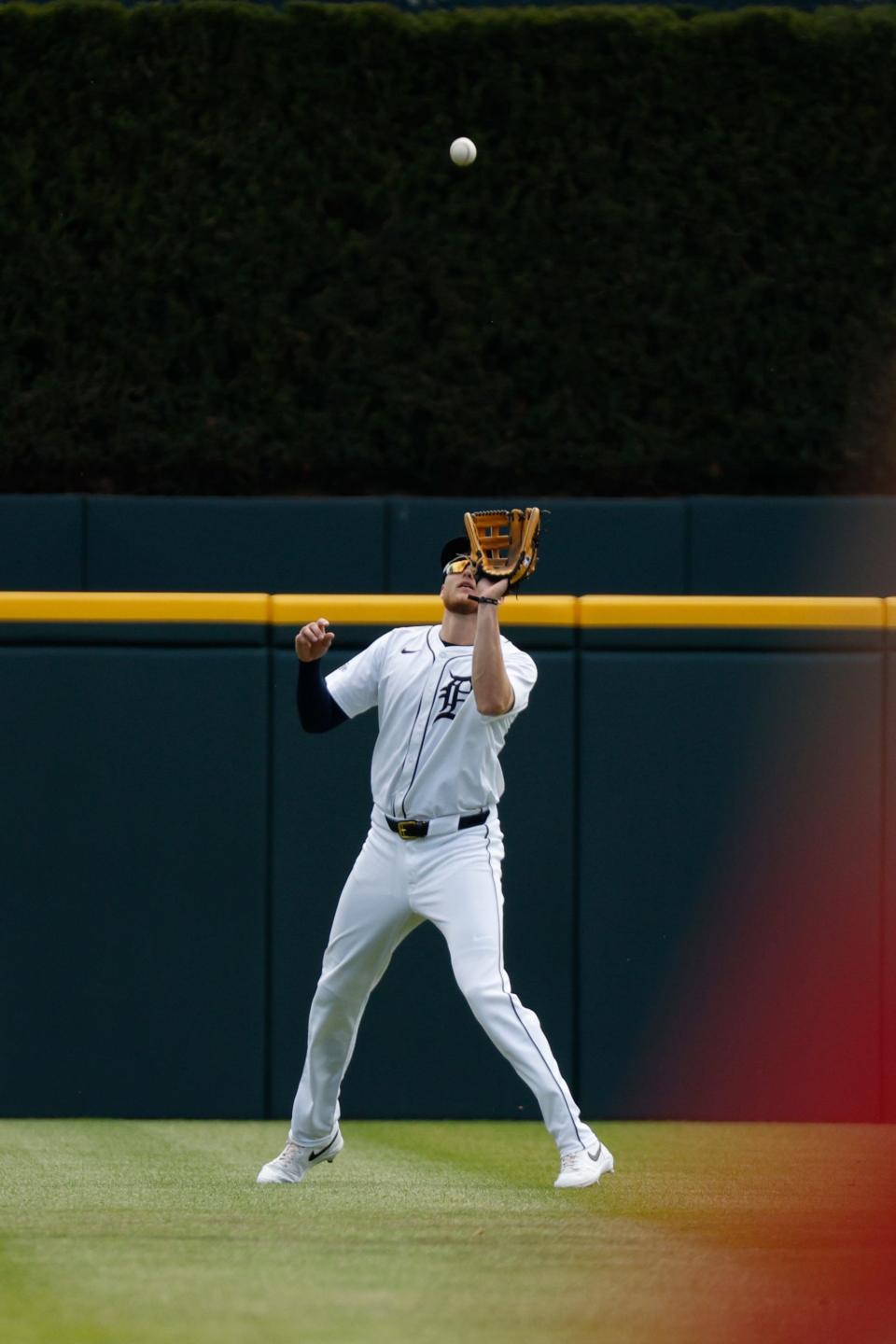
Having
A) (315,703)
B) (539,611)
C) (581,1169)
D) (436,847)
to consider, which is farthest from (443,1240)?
(539,611)

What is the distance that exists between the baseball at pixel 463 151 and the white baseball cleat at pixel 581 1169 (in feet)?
19.8

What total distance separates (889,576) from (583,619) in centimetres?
388

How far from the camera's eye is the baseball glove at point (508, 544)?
15.6 ft

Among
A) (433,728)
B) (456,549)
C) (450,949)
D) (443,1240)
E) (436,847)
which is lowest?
(443,1240)

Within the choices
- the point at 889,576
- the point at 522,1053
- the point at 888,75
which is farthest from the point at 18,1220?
the point at 888,75

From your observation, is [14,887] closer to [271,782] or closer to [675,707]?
[271,782]

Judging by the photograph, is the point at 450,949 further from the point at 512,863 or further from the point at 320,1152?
the point at 512,863

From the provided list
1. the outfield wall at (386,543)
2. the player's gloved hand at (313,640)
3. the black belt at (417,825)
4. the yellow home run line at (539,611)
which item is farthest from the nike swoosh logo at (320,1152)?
the outfield wall at (386,543)

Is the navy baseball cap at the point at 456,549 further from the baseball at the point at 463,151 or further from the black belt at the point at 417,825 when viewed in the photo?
the baseball at the point at 463,151

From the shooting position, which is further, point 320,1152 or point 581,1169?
point 320,1152

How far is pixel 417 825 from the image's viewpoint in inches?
190

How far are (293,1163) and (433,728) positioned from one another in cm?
117

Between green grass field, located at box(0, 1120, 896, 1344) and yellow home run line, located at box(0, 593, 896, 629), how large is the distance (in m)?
1.54

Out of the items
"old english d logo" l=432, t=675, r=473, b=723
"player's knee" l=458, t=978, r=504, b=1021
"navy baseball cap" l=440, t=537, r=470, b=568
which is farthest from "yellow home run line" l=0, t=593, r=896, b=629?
"player's knee" l=458, t=978, r=504, b=1021
